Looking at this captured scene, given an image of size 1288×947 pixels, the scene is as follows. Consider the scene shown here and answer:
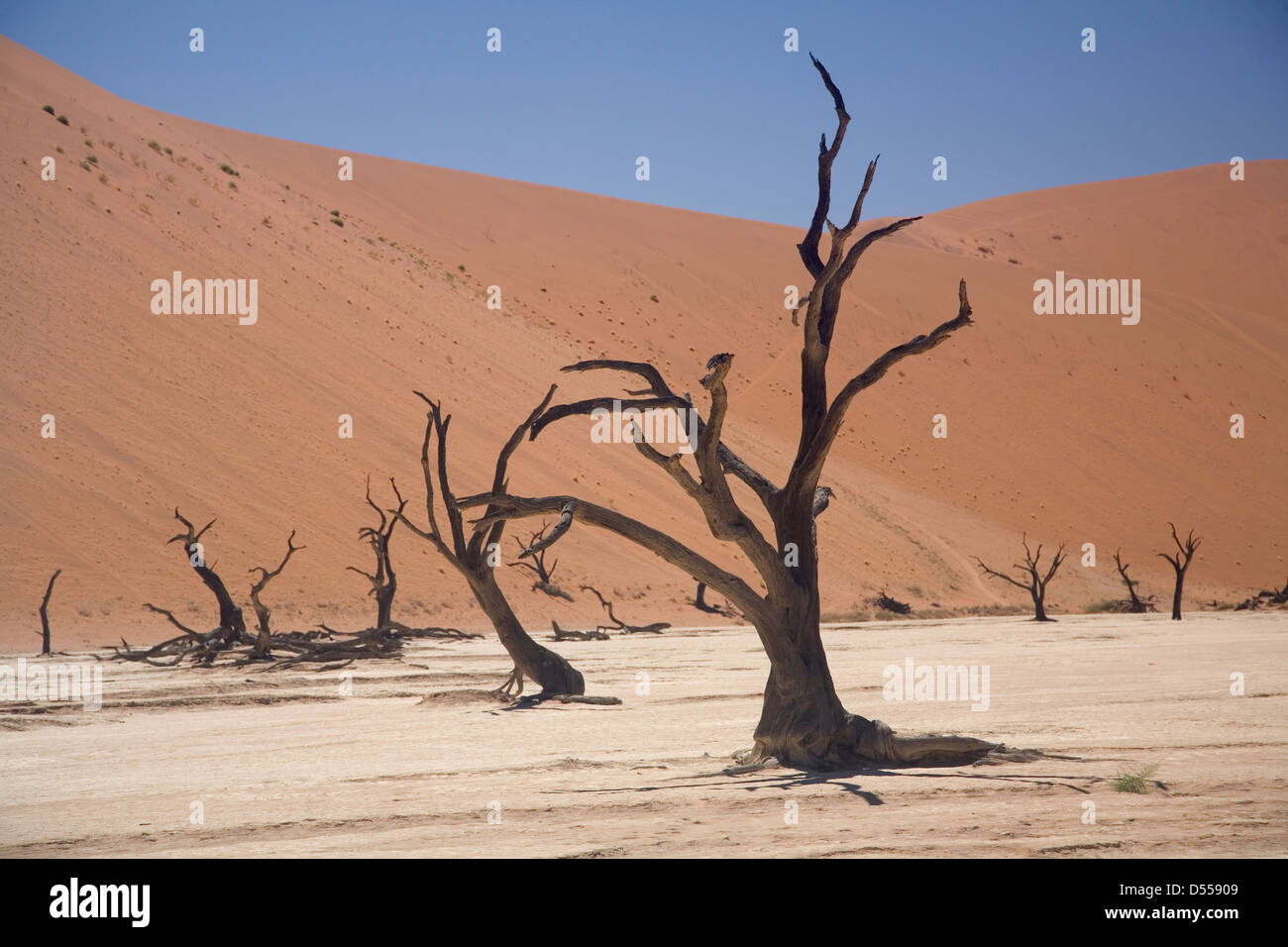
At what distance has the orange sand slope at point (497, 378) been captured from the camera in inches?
1115

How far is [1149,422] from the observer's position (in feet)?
169

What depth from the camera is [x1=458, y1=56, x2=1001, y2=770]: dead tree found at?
27.8 ft

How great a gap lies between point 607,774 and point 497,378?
33926mm

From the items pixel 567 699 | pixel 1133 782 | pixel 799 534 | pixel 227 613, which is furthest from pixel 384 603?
pixel 1133 782

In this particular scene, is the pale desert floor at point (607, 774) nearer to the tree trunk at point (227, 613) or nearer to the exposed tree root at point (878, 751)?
the exposed tree root at point (878, 751)

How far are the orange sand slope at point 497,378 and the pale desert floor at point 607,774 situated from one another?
1243 centimetres

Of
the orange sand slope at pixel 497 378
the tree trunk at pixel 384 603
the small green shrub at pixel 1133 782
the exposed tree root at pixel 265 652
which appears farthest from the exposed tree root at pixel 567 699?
the orange sand slope at pixel 497 378

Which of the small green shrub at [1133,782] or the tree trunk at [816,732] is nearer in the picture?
the small green shrub at [1133,782]

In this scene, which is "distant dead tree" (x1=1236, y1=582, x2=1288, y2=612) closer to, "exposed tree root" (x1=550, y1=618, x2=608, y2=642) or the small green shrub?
"exposed tree root" (x1=550, y1=618, x2=608, y2=642)

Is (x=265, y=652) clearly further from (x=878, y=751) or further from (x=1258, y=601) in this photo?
(x=1258, y=601)

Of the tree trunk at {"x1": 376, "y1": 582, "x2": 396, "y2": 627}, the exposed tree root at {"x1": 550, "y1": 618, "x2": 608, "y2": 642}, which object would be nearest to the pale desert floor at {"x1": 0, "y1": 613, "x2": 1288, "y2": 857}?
the tree trunk at {"x1": 376, "y1": 582, "x2": 396, "y2": 627}

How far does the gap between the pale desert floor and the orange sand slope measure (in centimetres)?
1243
